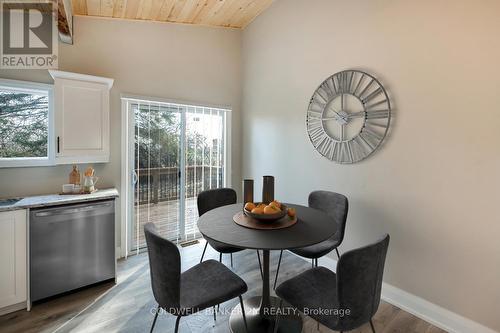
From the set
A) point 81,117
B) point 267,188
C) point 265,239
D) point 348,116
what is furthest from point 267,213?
point 81,117

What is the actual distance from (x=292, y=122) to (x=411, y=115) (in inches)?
53.2

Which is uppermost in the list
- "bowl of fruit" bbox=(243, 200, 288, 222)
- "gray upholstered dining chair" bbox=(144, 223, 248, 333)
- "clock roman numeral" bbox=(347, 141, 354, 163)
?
"clock roman numeral" bbox=(347, 141, 354, 163)

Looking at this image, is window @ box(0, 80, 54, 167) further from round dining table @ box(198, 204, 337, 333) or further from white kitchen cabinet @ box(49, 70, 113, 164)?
round dining table @ box(198, 204, 337, 333)

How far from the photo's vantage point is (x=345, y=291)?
1241mm

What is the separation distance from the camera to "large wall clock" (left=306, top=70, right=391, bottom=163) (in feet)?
7.33

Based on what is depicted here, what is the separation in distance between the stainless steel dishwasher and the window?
0.75 meters

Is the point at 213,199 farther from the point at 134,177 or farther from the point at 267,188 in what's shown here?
the point at 134,177

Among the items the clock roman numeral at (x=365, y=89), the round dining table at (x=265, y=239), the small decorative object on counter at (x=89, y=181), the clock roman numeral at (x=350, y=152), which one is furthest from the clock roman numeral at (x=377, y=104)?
the small decorative object on counter at (x=89, y=181)

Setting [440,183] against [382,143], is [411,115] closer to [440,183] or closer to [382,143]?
[382,143]

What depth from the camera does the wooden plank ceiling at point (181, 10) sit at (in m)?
2.63

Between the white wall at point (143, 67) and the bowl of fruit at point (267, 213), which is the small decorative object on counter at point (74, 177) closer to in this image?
the white wall at point (143, 67)

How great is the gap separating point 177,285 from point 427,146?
2.07 m

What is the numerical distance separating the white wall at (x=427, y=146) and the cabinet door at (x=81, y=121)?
2.26 meters

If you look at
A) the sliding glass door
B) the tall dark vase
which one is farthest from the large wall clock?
the sliding glass door
